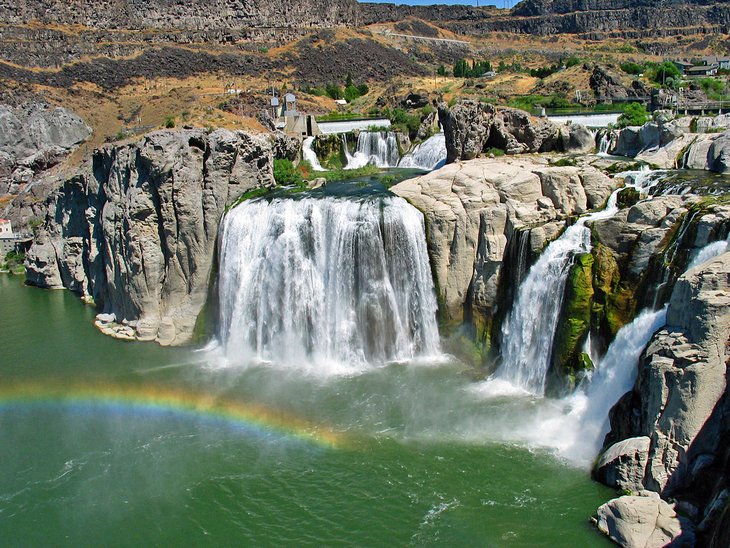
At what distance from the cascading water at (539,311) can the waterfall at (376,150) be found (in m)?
22.9

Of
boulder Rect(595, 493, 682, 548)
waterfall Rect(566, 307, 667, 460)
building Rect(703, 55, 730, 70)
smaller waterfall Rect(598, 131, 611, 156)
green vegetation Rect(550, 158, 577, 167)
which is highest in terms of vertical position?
building Rect(703, 55, 730, 70)

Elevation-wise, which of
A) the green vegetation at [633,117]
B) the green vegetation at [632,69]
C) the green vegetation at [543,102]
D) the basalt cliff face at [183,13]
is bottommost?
the green vegetation at [633,117]

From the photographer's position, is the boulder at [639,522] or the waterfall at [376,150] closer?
the boulder at [639,522]

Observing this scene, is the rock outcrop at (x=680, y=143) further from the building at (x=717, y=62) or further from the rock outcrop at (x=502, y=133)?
the building at (x=717, y=62)

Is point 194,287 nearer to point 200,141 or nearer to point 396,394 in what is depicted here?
point 200,141

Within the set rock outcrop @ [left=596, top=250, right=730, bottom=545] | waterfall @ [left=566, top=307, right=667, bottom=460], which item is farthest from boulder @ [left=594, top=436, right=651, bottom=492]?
waterfall @ [left=566, top=307, right=667, bottom=460]

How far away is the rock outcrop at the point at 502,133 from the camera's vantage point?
30.6 metres

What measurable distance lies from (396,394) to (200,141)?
560 inches

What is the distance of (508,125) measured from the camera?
31391 millimetres

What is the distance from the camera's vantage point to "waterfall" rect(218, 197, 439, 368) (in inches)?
918

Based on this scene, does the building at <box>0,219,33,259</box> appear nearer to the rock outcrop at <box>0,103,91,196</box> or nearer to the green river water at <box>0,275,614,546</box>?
the rock outcrop at <box>0,103,91,196</box>

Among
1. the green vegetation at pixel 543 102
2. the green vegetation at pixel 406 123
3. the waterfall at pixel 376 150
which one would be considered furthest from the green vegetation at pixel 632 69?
the waterfall at pixel 376 150

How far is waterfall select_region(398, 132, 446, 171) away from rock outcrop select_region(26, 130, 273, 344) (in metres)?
13.1

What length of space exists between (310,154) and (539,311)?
2469 centimetres
